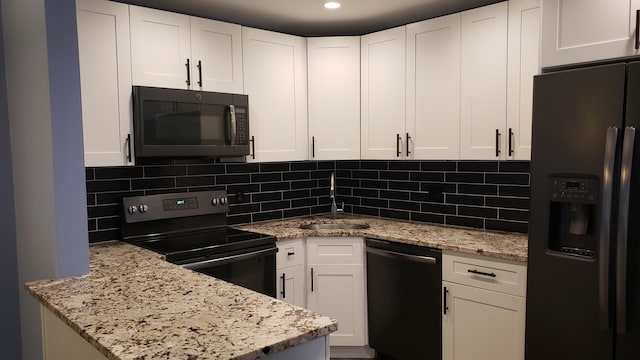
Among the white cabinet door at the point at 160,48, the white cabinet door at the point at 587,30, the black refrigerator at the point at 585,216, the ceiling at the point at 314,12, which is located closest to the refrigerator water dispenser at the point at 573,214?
the black refrigerator at the point at 585,216

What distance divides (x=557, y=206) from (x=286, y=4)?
1.95 meters

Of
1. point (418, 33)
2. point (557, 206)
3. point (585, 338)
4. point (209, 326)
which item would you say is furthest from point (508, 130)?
point (209, 326)

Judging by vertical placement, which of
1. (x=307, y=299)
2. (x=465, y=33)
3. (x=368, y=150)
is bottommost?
(x=307, y=299)

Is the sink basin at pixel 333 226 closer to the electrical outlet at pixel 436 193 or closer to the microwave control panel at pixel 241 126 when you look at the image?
the electrical outlet at pixel 436 193

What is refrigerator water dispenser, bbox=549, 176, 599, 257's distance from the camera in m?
1.94

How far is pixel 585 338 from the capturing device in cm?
197

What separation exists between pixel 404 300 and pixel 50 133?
2.07 metres

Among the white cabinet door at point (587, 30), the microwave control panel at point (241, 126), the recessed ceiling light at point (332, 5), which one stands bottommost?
the microwave control panel at point (241, 126)

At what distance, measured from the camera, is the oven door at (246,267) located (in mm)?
2611

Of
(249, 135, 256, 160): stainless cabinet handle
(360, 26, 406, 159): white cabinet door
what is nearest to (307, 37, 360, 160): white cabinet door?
(360, 26, 406, 159): white cabinet door

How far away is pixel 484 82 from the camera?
108 inches

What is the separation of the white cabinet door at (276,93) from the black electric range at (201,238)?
0.50m

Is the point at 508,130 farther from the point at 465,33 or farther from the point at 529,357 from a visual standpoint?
the point at 529,357

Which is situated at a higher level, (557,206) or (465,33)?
(465,33)
